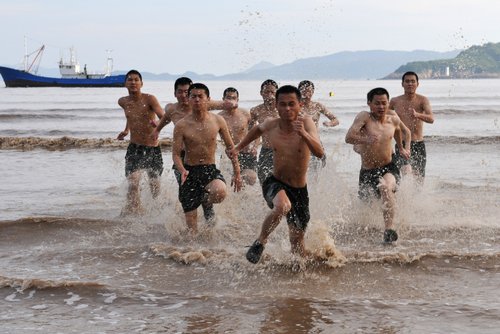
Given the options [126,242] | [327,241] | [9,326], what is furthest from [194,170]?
[9,326]

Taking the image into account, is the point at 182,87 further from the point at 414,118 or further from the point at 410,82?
the point at 414,118

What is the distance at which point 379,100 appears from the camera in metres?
7.80

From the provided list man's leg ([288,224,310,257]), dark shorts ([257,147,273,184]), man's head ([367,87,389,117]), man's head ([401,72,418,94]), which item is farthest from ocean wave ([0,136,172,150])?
man's leg ([288,224,310,257])

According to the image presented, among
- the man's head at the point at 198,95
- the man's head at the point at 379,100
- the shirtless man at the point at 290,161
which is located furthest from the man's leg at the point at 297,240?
the man's head at the point at 379,100

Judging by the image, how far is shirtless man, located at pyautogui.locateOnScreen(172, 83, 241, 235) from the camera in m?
7.47

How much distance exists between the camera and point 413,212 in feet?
30.2

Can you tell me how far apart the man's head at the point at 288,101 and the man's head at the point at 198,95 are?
5.05 ft

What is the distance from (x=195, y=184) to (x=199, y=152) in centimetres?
37

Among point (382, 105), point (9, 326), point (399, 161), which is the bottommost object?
point (9, 326)

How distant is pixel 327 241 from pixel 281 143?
3.79 feet

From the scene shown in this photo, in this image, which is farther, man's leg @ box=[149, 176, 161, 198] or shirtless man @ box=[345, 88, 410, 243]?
man's leg @ box=[149, 176, 161, 198]

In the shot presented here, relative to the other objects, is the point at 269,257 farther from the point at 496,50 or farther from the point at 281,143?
the point at 496,50

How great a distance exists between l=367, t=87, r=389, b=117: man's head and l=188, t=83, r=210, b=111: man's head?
1954mm

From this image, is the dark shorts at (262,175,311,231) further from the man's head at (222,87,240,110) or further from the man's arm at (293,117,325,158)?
the man's head at (222,87,240,110)
